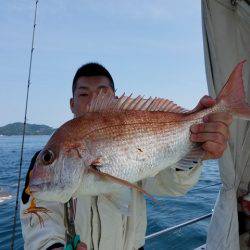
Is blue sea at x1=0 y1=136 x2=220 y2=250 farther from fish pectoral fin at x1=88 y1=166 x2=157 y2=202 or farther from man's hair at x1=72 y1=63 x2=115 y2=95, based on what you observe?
fish pectoral fin at x1=88 y1=166 x2=157 y2=202

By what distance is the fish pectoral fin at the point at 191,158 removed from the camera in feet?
5.73

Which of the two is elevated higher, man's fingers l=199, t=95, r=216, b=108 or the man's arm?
man's fingers l=199, t=95, r=216, b=108

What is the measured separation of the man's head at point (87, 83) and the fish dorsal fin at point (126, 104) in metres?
0.66

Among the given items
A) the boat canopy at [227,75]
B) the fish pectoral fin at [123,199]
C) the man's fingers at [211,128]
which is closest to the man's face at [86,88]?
the man's fingers at [211,128]

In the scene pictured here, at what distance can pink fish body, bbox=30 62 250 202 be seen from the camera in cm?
140

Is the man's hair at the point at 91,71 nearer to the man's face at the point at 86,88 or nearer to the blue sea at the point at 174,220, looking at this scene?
the man's face at the point at 86,88

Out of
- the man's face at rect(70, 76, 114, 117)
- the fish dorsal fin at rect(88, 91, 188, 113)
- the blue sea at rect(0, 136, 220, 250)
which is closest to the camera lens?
the fish dorsal fin at rect(88, 91, 188, 113)

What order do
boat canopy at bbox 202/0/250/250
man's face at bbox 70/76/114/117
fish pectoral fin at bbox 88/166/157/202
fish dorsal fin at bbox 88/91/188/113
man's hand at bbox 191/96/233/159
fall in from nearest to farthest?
fish pectoral fin at bbox 88/166/157/202, fish dorsal fin at bbox 88/91/188/113, man's hand at bbox 191/96/233/159, man's face at bbox 70/76/114/117, boat canopy at bbox 202/0/250/250

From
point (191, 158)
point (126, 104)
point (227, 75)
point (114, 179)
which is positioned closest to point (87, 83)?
point (126, 104)

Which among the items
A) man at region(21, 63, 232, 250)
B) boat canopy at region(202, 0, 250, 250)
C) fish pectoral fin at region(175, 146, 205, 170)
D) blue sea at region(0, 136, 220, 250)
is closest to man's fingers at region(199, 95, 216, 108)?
man at region(21, 63, 232, 250)

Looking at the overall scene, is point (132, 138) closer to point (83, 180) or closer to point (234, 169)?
point (83, 180)

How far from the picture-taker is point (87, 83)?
7.79 feet

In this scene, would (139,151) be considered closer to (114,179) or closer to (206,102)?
(114,179)

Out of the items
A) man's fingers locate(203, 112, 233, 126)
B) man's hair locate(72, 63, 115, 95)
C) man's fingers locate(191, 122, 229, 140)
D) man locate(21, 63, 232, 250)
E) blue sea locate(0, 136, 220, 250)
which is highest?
man's hair locate(72, 63, 115, 95)
